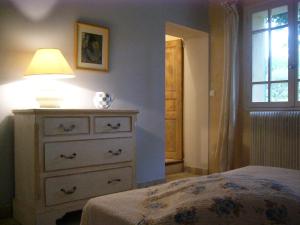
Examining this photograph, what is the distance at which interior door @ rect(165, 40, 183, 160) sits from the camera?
4.77m

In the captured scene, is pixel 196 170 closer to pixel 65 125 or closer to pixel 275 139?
pixel 275 139

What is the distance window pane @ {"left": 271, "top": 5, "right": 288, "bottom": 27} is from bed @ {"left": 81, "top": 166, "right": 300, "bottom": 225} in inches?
118

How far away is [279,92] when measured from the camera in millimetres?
3721

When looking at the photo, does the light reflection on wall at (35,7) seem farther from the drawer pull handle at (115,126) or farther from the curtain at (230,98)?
the curtain at (230,98)

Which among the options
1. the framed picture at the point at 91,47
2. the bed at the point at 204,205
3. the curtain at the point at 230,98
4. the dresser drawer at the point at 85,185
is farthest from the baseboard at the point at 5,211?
the curtain at the point at 230,98

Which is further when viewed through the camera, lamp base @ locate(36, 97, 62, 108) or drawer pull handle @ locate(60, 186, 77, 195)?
lamp base @ locate(36, 97, 62, 108)

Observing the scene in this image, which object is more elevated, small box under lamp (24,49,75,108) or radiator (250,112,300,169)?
small box under lamp (24,49,75,108)

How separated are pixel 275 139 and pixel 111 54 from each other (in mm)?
2123

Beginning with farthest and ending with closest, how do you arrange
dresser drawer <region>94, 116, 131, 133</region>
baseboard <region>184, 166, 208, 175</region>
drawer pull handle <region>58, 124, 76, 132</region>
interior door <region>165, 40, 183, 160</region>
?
interior door <region>165, 40, 183, 160</region>, baseboard <region>184, 166, 208, 175</region>, dresser drawer <region>94, 116, 131, 133</region>, drawer pull handle <region>58, 124, 76, 132</region>

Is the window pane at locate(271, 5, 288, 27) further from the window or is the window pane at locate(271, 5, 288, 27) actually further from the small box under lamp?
the small box under lamp

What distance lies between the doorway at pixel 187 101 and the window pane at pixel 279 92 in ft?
3.12

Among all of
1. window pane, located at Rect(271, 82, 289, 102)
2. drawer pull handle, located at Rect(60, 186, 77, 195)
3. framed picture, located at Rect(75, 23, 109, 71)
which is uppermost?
framed picture, located at Rect(75, 23, 109, 71)

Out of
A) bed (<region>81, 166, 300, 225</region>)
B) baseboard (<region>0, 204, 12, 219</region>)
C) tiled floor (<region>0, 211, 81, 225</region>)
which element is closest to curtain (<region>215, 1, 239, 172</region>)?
tiled floor (<region>0, 211, 81, 225</region>)

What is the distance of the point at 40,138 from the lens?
2230mm
